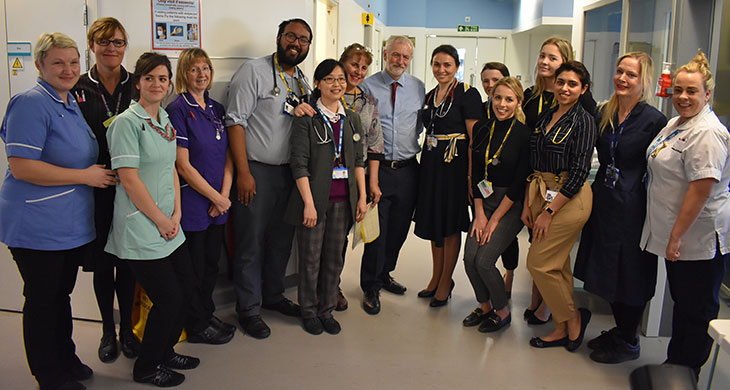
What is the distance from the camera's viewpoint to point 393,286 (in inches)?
150

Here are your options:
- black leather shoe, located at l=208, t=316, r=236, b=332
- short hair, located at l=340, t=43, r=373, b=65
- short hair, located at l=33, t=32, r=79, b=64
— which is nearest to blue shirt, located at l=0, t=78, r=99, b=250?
short hair, located at l=33, t=32, r=79, b=64

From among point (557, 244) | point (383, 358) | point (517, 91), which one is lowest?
point (383, 358)

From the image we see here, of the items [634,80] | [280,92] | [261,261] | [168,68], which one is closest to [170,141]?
[168,68]

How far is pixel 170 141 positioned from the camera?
2367 millimetres

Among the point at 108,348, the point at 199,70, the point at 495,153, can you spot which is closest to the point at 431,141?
the point at 495,153

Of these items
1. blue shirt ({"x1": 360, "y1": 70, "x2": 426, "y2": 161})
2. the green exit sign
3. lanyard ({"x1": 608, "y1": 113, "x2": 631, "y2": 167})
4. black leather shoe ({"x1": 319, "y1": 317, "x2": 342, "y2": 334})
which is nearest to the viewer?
lanyard ({"x1": 608, "y1": 113, "x2": 631, "y2": 167})

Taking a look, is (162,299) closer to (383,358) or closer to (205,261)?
(205,261)

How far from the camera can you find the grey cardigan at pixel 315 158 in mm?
2895

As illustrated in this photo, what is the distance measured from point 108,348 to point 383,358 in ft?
4.43

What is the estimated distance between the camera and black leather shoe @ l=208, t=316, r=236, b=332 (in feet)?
9.88

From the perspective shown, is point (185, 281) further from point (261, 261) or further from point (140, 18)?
point (140, 18)

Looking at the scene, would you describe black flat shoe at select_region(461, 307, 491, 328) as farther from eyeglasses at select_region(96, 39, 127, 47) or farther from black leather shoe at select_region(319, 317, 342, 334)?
eyeglasses at select_region(96, 39, 127, 47)

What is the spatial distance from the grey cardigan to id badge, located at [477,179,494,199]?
709 mm

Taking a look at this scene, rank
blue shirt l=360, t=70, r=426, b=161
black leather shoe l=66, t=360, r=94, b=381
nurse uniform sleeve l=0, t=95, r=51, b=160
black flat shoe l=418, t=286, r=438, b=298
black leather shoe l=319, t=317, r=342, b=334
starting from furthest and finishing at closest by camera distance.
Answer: black flat shoe l=418, t=286, r=438, b=298 < blue shirt l=360, t=70, r=426, b=161 < black leather shoe l=319, t=317, r=342, b=334 < black leather shoe l=66, t=360, r=94, b=381 < nurse uniform sleeve l=0, t=95, r=51, b=160
